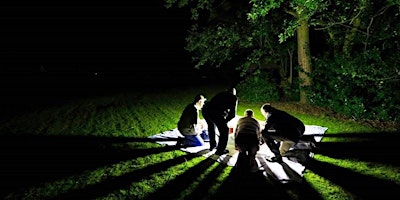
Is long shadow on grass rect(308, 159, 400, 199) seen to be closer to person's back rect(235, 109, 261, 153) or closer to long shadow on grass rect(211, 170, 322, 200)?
long shadow on grass rect(211, 170, 322, 200)

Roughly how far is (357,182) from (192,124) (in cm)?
353

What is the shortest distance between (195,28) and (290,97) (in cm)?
528

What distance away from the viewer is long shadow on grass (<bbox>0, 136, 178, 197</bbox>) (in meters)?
5.91

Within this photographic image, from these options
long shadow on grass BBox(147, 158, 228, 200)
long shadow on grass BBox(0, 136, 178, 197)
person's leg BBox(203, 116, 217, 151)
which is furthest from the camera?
person's leg BBox(203, 116, 217, 151)

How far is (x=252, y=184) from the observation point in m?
5.36

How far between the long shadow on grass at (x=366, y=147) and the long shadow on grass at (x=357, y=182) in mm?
803

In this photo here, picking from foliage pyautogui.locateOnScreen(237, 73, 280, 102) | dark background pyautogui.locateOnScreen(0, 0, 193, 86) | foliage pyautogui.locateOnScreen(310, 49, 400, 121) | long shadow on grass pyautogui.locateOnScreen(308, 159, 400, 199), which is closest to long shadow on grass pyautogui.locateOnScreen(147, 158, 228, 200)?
long shadow on grass pyautogui.locateOnScreen(308, 159, 400, 199)

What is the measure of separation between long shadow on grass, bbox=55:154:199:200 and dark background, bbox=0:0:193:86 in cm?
1894

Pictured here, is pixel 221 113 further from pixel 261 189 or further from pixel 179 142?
pixel 261 189

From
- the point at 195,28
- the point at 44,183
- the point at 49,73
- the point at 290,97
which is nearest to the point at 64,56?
the point at 49,73

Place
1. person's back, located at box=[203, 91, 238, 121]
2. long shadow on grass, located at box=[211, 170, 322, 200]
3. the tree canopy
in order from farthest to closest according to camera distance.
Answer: the tree canopy, person's back, located at box=[203, 91, 238, 121], long shadow on grass, located at box=[211, 170, 322, 200]

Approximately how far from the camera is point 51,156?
7.01 meters

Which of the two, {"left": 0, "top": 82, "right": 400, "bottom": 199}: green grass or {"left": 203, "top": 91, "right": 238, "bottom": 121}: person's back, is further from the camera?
{"left": 203, "top": 91, "right": 238, "bottom": 121}: person's back

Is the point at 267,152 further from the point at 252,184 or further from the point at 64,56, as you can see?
the point at 64,56
